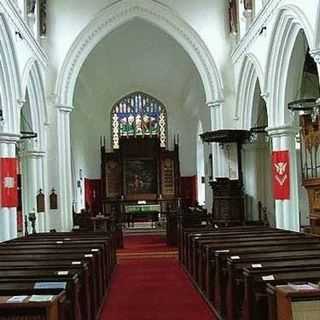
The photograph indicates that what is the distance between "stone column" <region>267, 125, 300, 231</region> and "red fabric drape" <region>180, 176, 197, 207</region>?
13.3m

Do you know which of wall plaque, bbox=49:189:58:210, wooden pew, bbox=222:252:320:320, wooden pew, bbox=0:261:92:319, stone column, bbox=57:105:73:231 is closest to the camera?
wooden pew, bbox=222:252:320:320

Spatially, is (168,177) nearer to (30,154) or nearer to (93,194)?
(93,194)

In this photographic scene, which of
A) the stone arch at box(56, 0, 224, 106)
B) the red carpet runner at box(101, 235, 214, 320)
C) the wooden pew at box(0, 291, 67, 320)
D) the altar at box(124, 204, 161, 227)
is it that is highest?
the stone arch at box(56, 0, 224, 106)

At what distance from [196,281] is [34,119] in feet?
28.0

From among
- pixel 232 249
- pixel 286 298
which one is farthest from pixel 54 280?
pixel 232 249

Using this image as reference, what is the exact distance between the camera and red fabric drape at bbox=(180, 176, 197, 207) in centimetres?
2630

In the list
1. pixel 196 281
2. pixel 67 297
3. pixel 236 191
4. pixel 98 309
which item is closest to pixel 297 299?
pixel 67 297

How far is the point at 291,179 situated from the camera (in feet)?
41.1

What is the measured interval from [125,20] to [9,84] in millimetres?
5915

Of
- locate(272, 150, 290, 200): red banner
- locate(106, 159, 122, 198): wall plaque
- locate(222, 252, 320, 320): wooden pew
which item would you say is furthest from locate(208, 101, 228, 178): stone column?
locate(222, 252, 320, 320): wooden pew

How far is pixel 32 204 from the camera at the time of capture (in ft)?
51.9

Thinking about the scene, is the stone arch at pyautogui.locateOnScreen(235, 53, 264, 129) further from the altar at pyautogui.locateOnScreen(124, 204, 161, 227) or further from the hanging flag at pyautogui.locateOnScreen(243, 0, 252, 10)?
the altar at pyautogui.locateOnScreen(124, 204, 161, 227)

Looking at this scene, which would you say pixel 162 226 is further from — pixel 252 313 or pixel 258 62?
pixel 252 313

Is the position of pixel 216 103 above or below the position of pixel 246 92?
below
